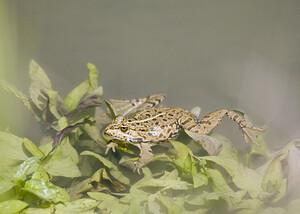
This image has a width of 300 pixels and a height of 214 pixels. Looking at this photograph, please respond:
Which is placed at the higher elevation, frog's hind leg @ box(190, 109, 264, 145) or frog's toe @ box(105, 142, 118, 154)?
frog's hind leg @ box(190, 109, 264, 145)

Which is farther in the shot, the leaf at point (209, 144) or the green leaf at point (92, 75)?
the green leaf at point (92, 75)

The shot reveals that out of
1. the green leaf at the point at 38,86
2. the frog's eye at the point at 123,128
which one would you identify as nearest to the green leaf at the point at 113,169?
the frog's eye at the point at 123,128

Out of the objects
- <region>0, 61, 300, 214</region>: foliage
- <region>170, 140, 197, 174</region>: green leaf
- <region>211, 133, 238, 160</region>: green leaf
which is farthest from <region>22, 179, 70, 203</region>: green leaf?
<region>211, 133, 238, 160</region>: green leaf

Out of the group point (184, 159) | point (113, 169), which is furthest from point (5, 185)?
point (184, 159)

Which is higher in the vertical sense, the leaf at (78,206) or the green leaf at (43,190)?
the green leaf at (43,190)

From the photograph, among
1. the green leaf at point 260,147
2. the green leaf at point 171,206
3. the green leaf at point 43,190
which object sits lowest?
the green leaf at point 171,206

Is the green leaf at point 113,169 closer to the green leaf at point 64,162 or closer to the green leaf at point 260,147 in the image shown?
the green leaf at point 64,162

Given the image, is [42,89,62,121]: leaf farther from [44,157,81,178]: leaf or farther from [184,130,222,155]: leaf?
[184,130,222,155]: leaf
